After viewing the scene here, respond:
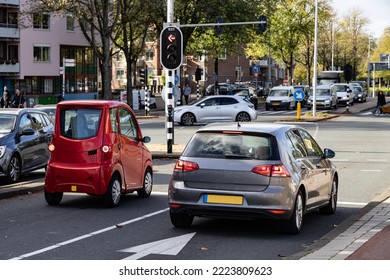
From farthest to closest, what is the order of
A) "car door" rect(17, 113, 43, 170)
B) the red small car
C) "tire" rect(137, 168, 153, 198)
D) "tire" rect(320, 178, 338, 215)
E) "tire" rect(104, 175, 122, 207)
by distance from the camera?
"car door" rect(17, 113, 43, 170), "tire" rect(137, 168, 153, 198), "tire" rect(104, 175, 122, 207), the red small car, "tire" rect(320, 178, 338, 215)

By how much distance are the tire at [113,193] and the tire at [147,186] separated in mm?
1175

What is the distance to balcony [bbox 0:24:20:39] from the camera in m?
69.6

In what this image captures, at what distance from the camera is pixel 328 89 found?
6388cm

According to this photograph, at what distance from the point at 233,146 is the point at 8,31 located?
2449 inches

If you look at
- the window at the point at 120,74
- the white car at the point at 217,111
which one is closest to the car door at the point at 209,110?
the white car at the point at 217,111

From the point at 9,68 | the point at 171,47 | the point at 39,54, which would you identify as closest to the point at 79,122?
the point at 171,47

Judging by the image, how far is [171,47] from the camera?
2306 cm

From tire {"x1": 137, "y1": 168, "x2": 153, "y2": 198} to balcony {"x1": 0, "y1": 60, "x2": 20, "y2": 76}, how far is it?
54843 millimetres

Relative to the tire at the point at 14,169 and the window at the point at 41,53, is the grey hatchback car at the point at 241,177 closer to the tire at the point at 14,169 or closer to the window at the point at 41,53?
the tire at the point at 14,169

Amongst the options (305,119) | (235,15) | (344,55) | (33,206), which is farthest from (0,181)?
(344,55)

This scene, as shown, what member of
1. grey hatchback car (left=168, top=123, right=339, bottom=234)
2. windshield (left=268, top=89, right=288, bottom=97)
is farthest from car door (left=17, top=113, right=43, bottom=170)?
windshield (left=268, top=89, right=288, bottom=97)

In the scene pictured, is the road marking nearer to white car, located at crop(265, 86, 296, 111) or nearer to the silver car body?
the silver car body

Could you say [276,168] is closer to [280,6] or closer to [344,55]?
[280,6]

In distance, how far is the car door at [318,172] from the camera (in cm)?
1209
